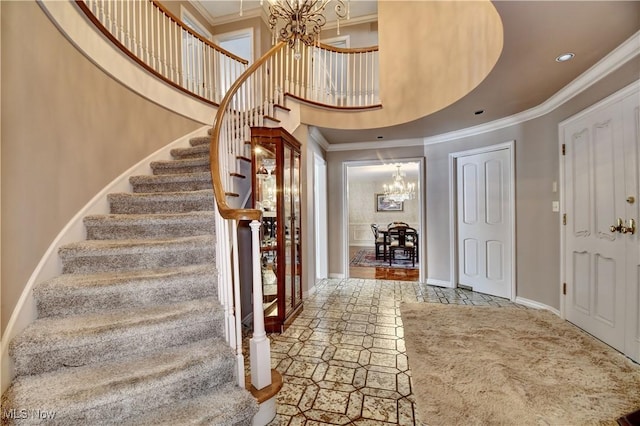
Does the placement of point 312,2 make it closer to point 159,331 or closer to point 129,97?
point 129,97

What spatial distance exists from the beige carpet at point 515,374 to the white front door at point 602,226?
22 cm

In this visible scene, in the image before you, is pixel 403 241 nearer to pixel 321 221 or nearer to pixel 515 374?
pixel 321 221

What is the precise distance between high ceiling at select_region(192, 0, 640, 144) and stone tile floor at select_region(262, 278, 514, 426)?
7.89 ft

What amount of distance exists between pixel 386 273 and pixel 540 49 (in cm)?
400

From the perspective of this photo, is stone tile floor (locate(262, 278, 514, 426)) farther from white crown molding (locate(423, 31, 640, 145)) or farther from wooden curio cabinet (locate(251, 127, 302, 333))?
white crown molding (locate(423, 31, 640, 145))

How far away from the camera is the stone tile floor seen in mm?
1598

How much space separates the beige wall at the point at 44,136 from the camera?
4.68 ft

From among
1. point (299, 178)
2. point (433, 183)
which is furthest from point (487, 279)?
point (299, 178)

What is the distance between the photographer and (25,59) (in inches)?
61.3

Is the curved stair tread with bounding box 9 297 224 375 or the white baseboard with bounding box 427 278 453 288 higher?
the curved stair tread with bounding box 9 297 224 375

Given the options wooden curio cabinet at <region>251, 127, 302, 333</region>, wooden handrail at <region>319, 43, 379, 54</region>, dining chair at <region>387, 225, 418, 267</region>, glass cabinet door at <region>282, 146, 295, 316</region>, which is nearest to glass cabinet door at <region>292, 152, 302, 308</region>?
glass cabinet door at <region>282, 146, 295, 316</region>

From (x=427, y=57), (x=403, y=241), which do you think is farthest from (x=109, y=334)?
(x=403, y=241)

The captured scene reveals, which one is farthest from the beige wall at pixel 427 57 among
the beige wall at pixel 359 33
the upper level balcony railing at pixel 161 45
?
the beige wall at pixel 359 33

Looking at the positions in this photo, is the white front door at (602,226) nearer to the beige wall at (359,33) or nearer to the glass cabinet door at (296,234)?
the glass cabinet door at (296,234)
